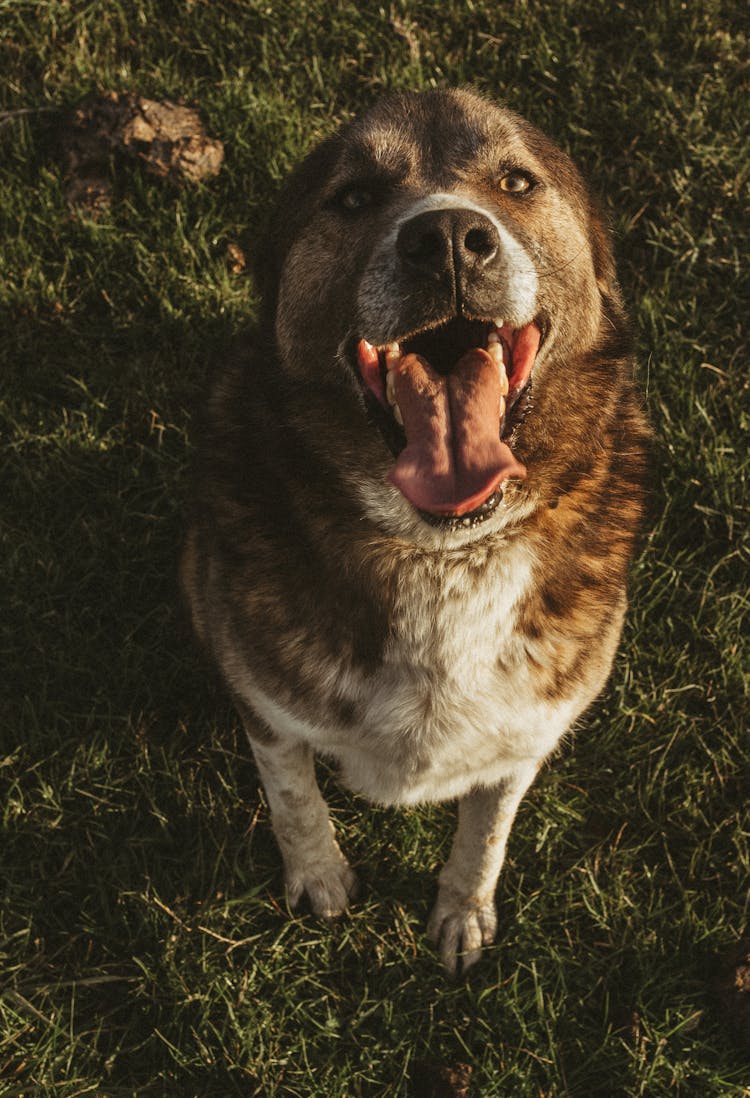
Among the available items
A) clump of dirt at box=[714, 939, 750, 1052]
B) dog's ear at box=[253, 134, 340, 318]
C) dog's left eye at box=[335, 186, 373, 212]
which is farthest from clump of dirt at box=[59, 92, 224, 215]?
clump of dirt at box=[714, 939, 750, 1052]

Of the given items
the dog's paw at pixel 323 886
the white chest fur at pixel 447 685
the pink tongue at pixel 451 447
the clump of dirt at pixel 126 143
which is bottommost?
the dog's paw at pixel 323 886

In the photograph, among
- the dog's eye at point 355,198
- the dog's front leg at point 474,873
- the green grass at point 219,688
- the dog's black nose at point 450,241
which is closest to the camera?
the dog's black nose at point 450,241

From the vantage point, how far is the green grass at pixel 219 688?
130 inches

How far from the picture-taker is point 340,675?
108 inches

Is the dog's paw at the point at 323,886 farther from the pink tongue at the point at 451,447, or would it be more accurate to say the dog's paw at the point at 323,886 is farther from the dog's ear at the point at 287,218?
the dog's ear at the point at 287,218

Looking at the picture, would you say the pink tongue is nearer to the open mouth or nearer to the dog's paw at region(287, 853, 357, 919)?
the open mouth

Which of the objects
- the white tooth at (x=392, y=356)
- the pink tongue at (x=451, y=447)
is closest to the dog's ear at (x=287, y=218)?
the white tooth at (x=392, y=356)

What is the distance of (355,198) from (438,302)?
1.68 feet

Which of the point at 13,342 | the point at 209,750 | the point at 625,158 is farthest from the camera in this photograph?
the point at 625,158

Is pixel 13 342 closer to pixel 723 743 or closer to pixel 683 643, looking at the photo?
pixel 683 643

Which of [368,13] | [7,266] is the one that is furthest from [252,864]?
[368,13]

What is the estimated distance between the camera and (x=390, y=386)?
8.04ft

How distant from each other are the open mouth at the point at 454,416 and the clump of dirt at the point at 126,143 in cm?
235

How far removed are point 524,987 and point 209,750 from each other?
1331mm
